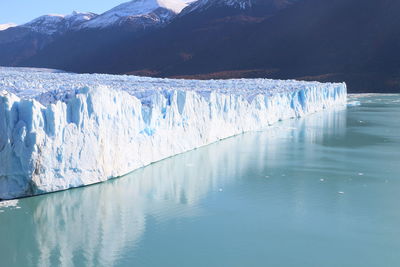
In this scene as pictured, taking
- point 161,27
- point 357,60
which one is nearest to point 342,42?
point 357,60

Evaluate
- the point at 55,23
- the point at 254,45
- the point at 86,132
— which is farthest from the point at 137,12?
the point at 86,132

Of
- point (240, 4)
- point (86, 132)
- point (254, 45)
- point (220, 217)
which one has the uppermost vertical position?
point (240, 4)

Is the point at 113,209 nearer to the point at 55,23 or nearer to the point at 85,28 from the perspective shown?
the point at 85,28

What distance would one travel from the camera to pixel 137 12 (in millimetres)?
58156

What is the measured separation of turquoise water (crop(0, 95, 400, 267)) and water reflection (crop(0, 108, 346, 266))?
10mm

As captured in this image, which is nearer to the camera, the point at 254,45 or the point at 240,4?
the point at 254,45

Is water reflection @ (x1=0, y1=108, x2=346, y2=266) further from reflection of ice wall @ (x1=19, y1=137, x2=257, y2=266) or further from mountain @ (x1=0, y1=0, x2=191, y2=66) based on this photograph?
mountain @ (x1=0, y1=0, x2=191, y2=66)

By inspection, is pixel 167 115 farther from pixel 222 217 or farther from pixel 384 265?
pixel 384 265

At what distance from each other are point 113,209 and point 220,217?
3.60 ft

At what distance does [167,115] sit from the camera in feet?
22.5

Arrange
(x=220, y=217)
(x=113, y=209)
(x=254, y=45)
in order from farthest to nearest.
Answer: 1. (x=254, y=45)
2. (x=113, y=209)
3. (x=220, y=217)

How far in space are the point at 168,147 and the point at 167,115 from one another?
49 centimetres

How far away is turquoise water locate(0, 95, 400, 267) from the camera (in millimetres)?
3705

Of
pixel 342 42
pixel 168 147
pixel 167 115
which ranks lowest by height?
pixel 168 147
